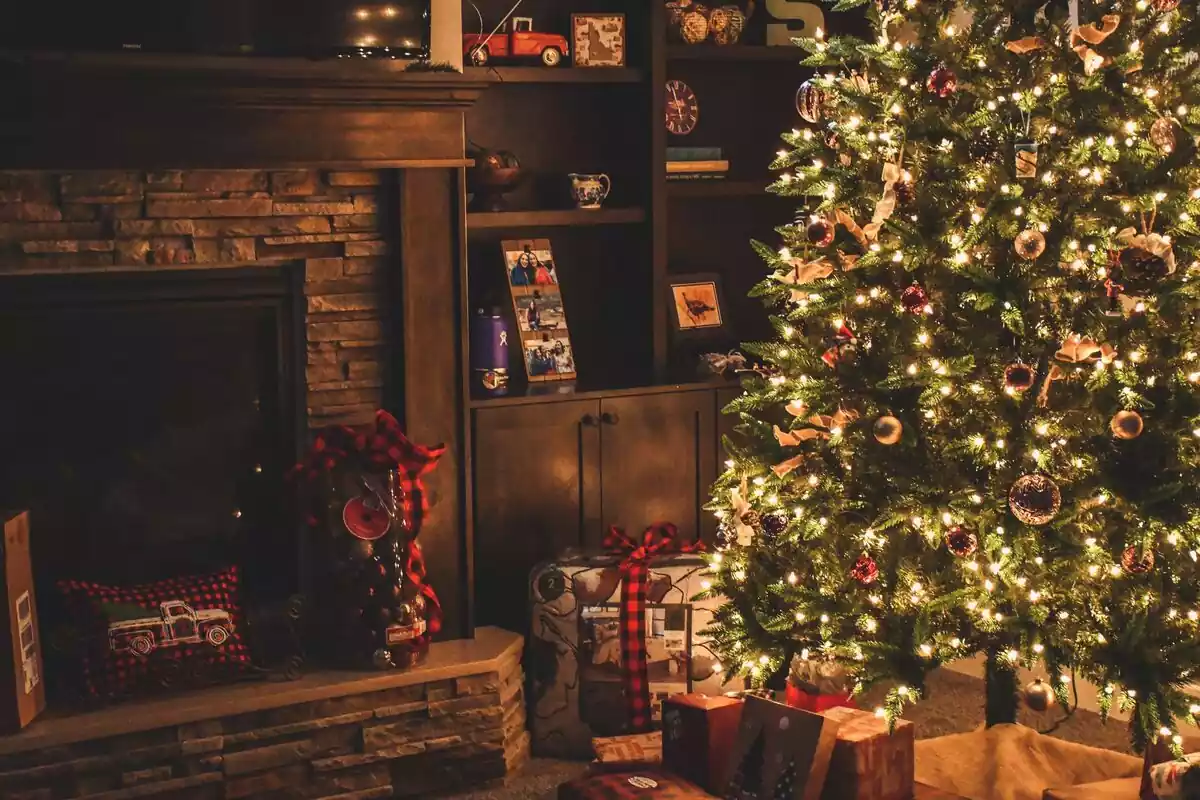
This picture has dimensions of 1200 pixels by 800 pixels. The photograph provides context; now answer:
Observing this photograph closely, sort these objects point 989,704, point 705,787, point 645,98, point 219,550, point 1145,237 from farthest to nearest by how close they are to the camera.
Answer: point 645,98 → point 219,550 → point 989,704 → point 705,787 → point 1145,237

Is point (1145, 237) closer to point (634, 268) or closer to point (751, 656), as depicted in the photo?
point (751, 656)

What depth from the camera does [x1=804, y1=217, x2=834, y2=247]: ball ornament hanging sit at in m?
2.98

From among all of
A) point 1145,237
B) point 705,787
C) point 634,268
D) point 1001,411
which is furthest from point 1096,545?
point 634,268

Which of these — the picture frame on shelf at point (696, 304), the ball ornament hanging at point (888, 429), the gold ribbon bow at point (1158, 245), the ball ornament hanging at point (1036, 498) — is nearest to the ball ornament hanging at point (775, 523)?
the ball ornament hanging at point (888, 429)

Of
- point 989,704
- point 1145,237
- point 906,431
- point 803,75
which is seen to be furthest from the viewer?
point 803,75

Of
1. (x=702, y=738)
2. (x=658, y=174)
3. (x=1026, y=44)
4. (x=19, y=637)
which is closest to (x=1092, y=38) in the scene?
(x=1026, y=44)

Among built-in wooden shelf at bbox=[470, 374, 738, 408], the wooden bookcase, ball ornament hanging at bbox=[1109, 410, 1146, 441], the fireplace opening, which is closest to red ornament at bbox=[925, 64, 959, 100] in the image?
ball ornament hanging at bbox=[1109, 410, 1146, 441]

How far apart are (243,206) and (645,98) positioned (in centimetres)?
121

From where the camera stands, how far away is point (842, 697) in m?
3.19

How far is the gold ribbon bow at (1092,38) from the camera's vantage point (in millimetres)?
2756

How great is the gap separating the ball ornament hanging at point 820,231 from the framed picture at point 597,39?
1389mm

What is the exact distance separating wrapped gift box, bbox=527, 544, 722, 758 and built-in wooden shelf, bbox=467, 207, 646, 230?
0.89 m

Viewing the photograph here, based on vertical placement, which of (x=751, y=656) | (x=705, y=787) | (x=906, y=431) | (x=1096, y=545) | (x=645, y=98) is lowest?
(x=705, y=787)

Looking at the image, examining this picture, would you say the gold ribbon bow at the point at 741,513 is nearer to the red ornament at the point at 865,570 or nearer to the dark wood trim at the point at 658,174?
the red ornament at the point at 865,570
